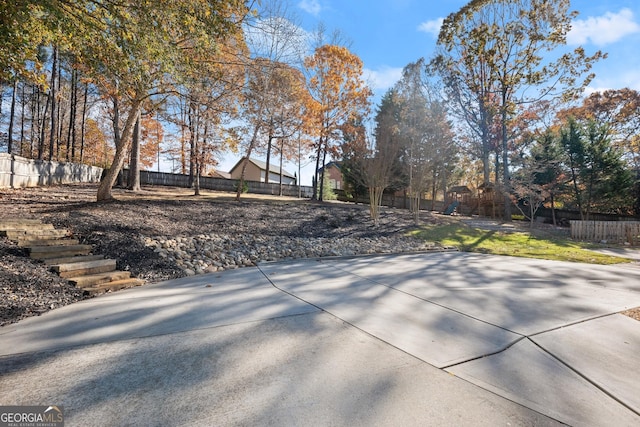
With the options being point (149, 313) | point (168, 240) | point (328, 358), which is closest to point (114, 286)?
point (149, 313)

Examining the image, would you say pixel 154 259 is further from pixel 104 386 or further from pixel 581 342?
pixel 581 342

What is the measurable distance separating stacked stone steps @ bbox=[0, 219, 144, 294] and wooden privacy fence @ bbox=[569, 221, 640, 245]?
1655 centimetres

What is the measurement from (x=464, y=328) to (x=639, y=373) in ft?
4.20

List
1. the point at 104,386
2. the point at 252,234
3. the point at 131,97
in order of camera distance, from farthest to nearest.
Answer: the point at 131,97
the point at 252,234
the point at 104,386

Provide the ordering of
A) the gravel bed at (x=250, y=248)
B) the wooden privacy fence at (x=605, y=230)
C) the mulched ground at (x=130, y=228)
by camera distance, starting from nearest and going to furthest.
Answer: the mulched ground at (x=130, y=228)
the gravel bed at (x=250, y=248)
the wooden privacy fence at (x=605, y=230)

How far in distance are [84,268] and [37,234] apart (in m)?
1.41

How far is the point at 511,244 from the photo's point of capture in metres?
10.8

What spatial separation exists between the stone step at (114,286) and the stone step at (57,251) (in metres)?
1.07

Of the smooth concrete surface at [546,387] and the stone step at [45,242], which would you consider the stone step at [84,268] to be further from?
the smooth concrete surface at [546,387]

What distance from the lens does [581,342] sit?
112 inches

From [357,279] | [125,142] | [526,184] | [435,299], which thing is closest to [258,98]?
[125,142]

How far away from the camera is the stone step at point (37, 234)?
464cm

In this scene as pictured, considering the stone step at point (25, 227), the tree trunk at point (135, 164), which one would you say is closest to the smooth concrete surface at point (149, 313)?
the stone step at point (25, 227)

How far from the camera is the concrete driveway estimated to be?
70.9 inches
